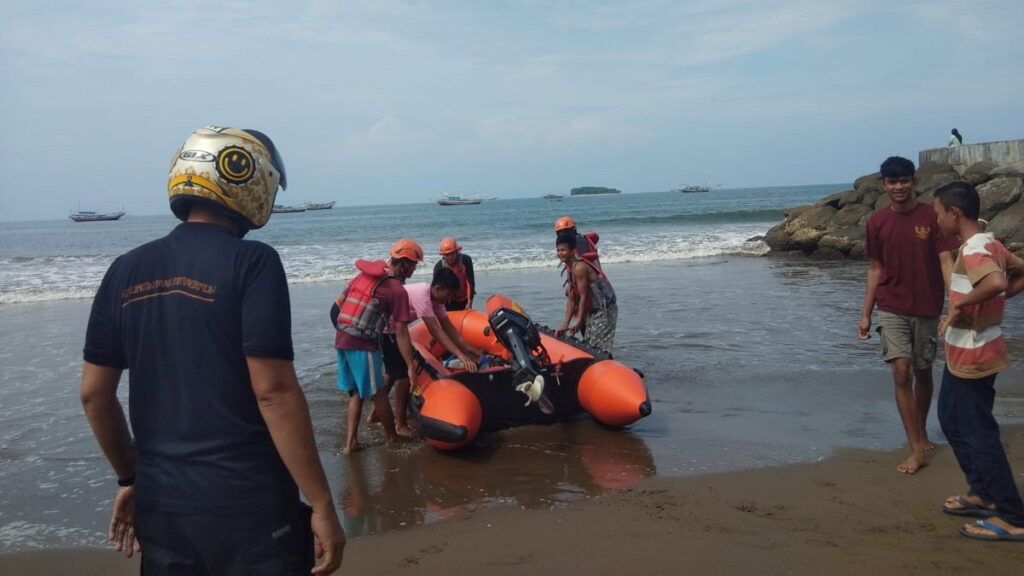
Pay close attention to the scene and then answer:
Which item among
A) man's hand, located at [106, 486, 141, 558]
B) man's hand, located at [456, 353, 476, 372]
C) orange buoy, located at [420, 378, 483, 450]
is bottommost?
orange buoy, located at [420, 378, 483, 450]

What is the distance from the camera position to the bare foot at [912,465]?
15.2ft

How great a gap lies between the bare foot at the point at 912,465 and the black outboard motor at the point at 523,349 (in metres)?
2.29

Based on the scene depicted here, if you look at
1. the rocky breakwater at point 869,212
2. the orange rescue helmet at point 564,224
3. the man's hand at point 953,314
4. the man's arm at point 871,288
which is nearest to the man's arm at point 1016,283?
the man's hand at point 953,314

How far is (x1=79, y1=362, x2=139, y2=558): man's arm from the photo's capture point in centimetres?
204

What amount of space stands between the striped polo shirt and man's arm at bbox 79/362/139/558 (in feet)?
12.1

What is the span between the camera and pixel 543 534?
404 cm

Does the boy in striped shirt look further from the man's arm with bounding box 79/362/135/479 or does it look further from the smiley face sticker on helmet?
the man's arm with bounding box 79/362/135/479

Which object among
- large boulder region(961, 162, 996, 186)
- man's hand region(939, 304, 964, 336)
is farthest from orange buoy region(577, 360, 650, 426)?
large boulder region(961, 162, 996, 186)

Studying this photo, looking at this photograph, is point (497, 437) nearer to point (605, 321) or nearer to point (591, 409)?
point (591, 409)

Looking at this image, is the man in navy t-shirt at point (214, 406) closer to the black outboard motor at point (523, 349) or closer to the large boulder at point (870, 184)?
the black outboard motor at point (523, 349)

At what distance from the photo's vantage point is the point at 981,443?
3.78m

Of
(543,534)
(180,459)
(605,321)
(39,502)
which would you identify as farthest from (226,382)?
(605,321)

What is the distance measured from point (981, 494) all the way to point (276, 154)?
147 inches

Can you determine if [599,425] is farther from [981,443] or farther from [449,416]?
[981,443]
